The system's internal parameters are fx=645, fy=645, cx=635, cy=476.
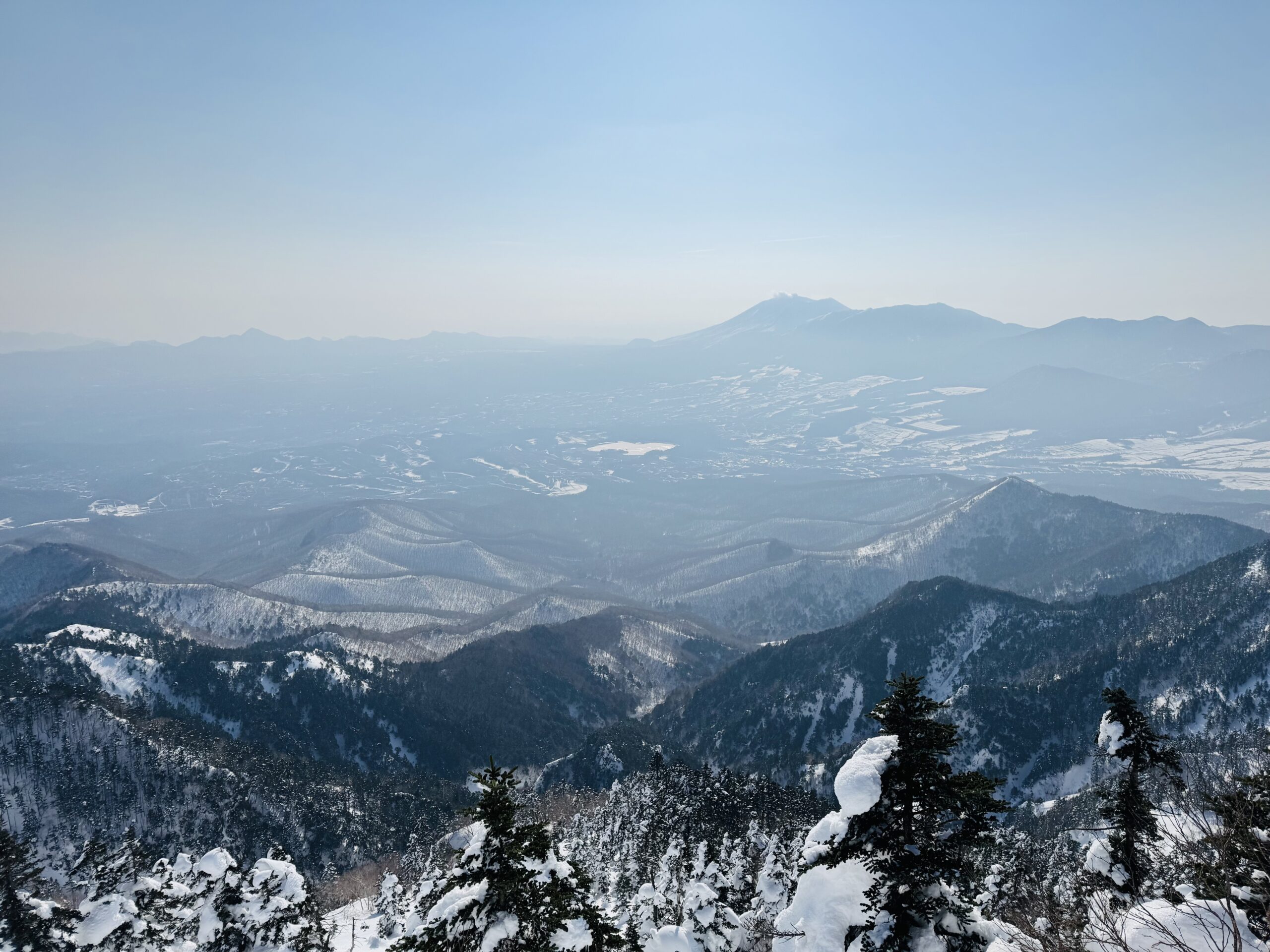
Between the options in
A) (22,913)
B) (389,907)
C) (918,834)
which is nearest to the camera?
(918,834)

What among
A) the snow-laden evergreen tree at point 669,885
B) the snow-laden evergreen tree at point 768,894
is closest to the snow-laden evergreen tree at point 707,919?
the snow-laden evergreen tree at point 768,894

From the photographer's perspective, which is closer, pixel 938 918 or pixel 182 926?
pixel 938 918

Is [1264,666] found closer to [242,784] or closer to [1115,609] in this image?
[1115,609]

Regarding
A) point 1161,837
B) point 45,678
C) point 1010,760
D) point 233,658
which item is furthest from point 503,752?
point 1161,837

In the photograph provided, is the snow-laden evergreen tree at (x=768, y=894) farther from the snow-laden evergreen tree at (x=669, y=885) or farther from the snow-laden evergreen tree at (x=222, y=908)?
the snow-laden evergreen tree at (x=222, y=908)

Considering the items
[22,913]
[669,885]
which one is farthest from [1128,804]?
[22,913]

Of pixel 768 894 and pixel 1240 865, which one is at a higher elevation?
pixel 1240 865

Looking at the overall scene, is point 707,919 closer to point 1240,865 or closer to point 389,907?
point 1240,865
